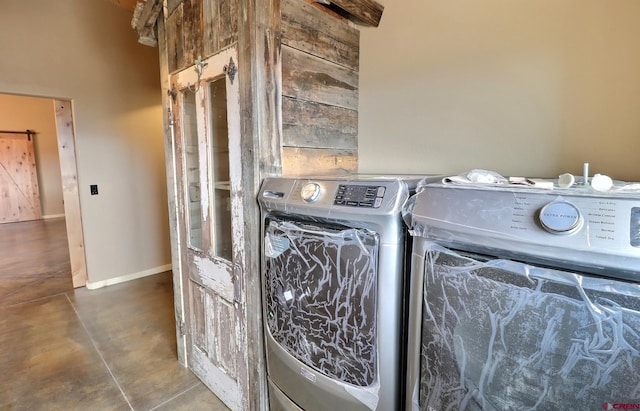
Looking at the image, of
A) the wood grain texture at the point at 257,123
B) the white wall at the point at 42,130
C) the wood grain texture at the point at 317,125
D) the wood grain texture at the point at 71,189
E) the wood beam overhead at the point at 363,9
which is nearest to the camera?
the wood grain texture at the point at 257,123

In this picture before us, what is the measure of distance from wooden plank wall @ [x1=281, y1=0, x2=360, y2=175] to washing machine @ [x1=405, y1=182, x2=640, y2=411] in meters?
0.80

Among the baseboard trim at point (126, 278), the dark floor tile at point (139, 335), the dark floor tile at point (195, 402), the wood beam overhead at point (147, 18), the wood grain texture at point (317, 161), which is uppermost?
the wood beam overhead at point (147, 18)

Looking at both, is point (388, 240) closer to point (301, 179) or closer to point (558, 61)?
point (301, 179)

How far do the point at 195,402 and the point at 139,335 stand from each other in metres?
1.04

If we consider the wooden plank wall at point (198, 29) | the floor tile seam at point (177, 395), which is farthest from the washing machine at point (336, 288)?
the floor tile seam at point (177, 395)

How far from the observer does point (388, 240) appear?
35.9 inches

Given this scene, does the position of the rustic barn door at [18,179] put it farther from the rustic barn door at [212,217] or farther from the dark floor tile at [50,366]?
the rustic barn door at [212,217]

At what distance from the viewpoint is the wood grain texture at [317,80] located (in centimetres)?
141

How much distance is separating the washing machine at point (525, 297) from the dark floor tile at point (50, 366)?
6.42 feet

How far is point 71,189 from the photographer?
349 cm

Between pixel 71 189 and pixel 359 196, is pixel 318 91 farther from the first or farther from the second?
pixel 71 189

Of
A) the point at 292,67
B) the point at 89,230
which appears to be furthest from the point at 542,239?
the point at 89,230

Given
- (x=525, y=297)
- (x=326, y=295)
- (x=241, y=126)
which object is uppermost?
(x=241, y=126)

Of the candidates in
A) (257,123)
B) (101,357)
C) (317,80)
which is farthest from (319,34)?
(101,357)
